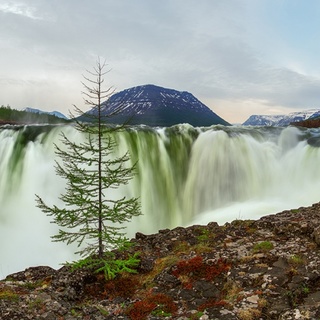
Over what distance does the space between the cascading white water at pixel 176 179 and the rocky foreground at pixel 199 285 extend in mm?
9669

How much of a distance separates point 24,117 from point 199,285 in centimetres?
7918

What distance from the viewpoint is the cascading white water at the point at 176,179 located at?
901 inches

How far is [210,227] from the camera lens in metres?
14.8

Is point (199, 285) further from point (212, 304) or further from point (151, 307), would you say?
point (151, 307)

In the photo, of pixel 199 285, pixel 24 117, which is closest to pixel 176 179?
pixel 199 285

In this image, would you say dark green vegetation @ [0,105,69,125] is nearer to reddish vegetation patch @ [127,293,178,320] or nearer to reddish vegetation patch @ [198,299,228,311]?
reddish vegetation patch @ [127,293,178,320]

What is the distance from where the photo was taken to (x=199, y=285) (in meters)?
8.88

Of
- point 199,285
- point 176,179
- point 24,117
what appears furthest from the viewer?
point 24,117

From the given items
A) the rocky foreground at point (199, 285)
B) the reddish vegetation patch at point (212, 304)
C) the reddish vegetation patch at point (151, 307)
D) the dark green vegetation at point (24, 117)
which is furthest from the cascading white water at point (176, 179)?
the dark green vegetation at point (24, 117)

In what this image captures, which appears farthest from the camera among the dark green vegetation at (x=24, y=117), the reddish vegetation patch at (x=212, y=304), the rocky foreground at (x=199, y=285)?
the dark green vegetation at (x=24, y=117)

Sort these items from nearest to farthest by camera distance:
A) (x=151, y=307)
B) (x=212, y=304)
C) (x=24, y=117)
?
(x=212, y=304), (x=151, y=307), (x=24, y=117)

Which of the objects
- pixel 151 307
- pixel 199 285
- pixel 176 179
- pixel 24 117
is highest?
pixel 24 117

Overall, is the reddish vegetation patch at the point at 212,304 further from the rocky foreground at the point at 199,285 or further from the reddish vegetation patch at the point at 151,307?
the reddish vegetation patch at the point at 151,307

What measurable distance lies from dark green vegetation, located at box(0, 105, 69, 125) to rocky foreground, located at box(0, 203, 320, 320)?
222 feet
